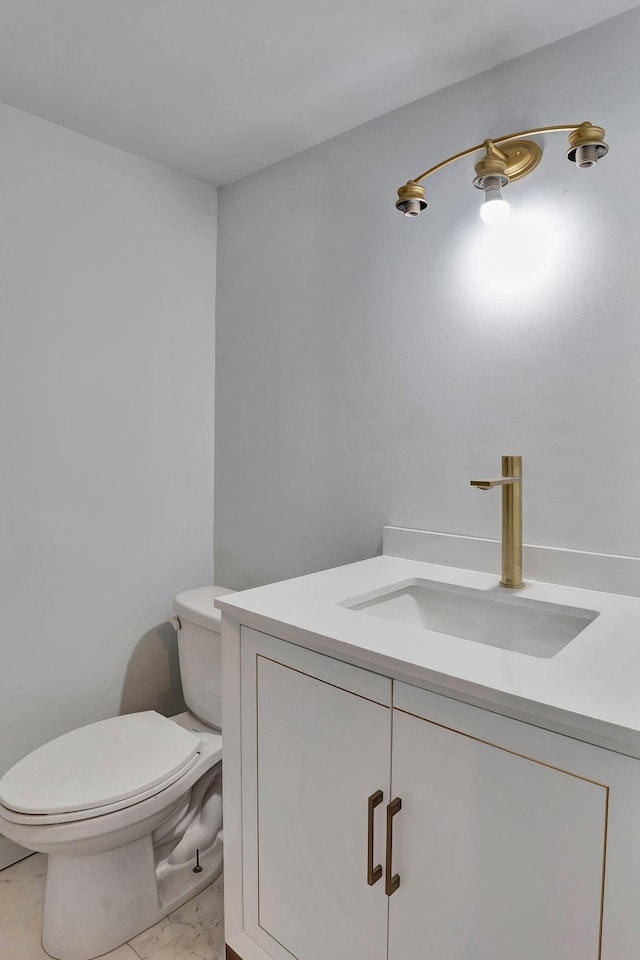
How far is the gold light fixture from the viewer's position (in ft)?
3.39

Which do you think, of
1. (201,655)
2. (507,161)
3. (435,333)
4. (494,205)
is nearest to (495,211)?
(494,205)

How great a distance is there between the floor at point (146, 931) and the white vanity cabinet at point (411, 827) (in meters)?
0.24

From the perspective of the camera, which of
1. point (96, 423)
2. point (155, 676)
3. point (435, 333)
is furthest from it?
point (155, 676)

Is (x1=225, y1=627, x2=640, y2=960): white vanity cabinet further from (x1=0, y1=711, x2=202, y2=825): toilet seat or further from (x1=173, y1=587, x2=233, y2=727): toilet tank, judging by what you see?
(x1=173, y1=587, x2=233, y2=727): toilet tank

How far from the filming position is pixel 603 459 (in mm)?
1230

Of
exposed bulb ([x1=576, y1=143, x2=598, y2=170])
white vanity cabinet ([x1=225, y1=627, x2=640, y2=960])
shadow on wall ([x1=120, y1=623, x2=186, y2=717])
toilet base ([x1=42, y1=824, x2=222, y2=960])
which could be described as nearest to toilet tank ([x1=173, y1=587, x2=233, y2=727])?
shadow on wall ([x1=120, y1=623, x2=186, y2=717])

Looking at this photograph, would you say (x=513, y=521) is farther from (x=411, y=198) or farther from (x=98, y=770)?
(x=98, y=770)

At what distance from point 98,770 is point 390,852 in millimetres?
804

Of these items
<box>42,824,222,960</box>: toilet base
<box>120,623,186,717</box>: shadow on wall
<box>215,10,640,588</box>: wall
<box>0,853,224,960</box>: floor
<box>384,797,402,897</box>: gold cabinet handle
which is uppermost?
<box>215,10,640,588</box>: wall

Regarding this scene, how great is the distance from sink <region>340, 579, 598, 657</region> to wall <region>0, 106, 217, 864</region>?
0.99 m

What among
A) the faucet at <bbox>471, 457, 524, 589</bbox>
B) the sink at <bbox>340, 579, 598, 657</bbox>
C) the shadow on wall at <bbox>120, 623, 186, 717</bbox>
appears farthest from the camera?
the shadow on wall at <bbox>120, 623, 186, 717</bbox>

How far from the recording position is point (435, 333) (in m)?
1.49

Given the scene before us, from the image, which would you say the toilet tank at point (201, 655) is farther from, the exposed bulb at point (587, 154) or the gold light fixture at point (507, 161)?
the exposed bulb at point (587, 154)

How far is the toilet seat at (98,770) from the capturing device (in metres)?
1.26
